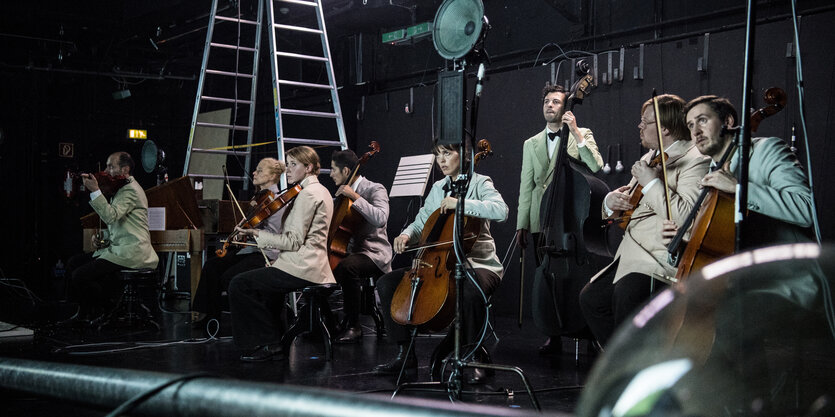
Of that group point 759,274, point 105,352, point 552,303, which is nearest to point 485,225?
point 552,303

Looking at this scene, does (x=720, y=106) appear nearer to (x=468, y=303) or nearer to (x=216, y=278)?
(x=468, y=303)

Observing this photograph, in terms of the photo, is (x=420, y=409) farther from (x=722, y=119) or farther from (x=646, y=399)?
(x=722, y=119)

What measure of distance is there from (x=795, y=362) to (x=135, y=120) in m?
11.4

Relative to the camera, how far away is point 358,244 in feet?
17.3

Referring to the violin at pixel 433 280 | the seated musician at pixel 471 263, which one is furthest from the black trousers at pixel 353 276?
the violin at pixel 433 280

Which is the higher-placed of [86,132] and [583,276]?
[86,132]

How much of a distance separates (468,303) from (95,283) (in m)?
3.51

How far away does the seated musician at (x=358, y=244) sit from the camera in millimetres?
5051

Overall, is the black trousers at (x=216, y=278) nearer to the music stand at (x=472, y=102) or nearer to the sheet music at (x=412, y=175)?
the sheet music at (x=412, y=175)

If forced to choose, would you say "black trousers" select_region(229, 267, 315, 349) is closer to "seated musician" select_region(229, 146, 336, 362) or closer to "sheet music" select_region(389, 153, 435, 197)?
"seated musician" select_region(229, 146, 336, 362)

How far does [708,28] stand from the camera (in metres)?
5.65

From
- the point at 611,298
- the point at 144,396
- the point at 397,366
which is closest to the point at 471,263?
the point at 397,366

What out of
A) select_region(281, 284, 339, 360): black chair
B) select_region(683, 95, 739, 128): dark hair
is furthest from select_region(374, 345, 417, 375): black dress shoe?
select_region(683, 95, 739, 128): dark hair

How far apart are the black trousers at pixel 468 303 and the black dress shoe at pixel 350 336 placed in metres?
1.20
